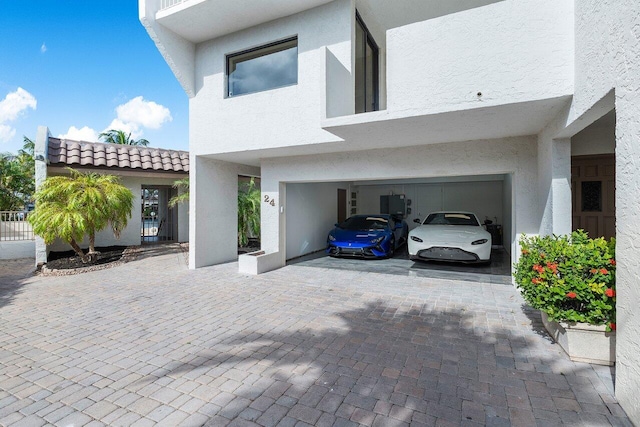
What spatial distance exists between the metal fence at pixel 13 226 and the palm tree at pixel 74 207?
3.30 metres

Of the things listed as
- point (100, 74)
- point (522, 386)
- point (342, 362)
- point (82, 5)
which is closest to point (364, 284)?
point (342, 362)

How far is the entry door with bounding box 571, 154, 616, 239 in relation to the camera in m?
6.46

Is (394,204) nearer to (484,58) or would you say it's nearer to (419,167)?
(419,167)

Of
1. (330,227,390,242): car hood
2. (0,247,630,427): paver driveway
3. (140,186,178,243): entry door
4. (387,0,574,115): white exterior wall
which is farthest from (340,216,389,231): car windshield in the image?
(140,186,178,243): entry door

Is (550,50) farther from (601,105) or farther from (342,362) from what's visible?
(342,362)

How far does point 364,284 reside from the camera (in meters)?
6.75

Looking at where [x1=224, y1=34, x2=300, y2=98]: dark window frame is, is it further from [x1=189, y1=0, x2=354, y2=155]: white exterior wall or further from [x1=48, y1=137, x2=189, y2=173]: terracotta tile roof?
[x1=48, y1=137, x2=189, y2=173]: terracotta tile roof

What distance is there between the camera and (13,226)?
10273 mm

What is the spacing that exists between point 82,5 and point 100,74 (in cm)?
623

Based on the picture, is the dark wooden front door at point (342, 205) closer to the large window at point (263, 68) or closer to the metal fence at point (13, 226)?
the large window at point (263, 68)

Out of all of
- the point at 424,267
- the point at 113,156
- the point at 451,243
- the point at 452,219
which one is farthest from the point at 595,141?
the point at 113,156

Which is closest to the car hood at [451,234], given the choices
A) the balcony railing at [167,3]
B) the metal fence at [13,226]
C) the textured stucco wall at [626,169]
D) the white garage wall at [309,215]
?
the white garage wall at [309,215]

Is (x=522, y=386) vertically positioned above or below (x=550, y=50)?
below

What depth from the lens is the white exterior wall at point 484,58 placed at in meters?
3.91
